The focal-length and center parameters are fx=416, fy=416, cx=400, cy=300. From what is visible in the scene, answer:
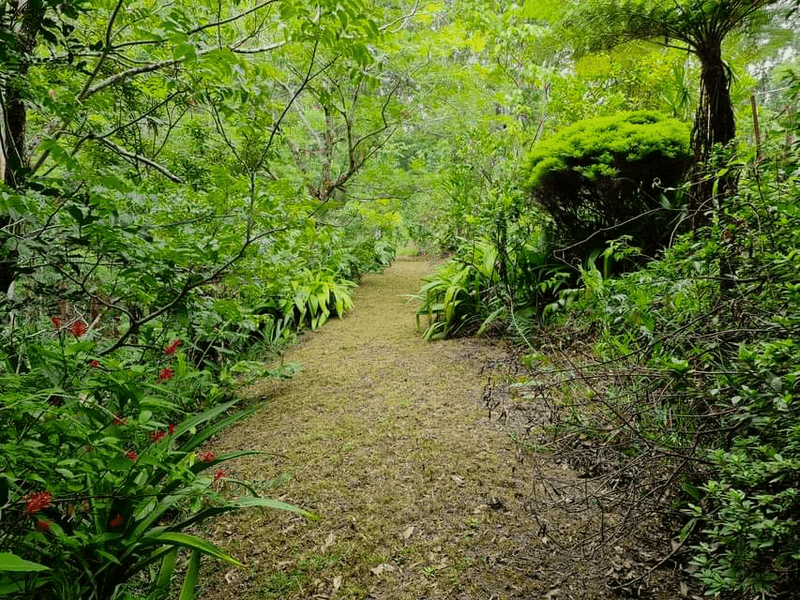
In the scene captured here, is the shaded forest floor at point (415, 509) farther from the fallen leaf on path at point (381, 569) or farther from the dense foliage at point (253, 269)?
the dense foliage at point (253, 269)

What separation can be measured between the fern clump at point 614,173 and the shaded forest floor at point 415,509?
1.34 m

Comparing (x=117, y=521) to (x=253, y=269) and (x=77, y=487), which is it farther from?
(x=253, y=269)

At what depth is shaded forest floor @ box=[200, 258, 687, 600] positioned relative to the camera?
1.26 m

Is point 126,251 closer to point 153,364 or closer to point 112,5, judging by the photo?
point 153,364

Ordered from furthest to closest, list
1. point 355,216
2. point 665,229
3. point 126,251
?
point 355,216 → point 665,229 → point 126,251

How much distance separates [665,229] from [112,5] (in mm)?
3335

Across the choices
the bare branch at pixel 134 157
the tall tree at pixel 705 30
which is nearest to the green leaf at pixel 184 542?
the bare branch at pixel 134 157

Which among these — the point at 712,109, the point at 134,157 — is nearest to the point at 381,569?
the point at 134,157

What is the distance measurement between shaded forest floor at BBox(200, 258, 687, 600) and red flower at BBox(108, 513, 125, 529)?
0.38 metres

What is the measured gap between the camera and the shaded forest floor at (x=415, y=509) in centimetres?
126

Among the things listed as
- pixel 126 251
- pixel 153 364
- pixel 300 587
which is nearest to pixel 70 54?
pixel 126 251

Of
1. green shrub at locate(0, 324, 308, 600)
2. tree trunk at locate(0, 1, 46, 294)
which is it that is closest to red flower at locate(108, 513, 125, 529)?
green shrub at locate(0, 324, 308, 600)

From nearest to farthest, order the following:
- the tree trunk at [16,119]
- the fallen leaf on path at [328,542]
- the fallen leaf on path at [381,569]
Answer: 1. the tree trunk at [16,119]
2. the fallen leaf on path at [381,569]
3. the fallen leaf on path at [328,542]

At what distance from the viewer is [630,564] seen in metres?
1.20
